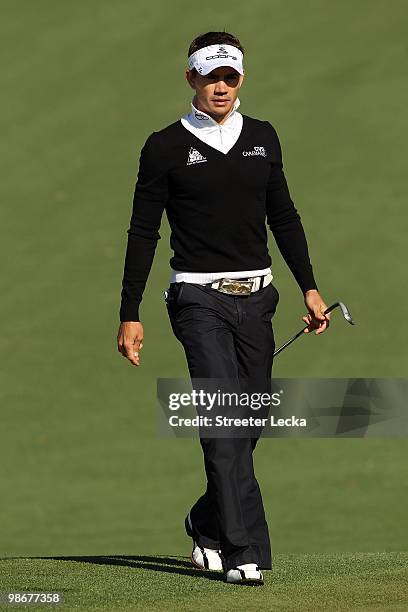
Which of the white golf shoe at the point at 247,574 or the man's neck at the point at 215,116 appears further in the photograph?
the man's neck at the point at 215,116

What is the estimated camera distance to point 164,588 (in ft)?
25.1

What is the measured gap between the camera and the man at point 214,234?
7914mm

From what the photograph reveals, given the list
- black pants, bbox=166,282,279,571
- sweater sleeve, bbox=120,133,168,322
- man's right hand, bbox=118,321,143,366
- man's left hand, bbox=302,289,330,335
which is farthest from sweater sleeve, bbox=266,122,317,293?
man's right hand, bbox=118,321,143,366

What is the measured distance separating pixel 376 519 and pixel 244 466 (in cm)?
524

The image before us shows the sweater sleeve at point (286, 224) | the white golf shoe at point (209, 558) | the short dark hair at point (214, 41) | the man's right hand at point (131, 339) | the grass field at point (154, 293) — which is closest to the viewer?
the man's right hand at point (131, 339)

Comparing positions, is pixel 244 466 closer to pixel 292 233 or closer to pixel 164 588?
pixel 164 588

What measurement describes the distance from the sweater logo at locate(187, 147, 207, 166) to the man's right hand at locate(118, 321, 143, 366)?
79cm

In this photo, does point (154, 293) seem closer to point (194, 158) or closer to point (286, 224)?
point (286, 224)

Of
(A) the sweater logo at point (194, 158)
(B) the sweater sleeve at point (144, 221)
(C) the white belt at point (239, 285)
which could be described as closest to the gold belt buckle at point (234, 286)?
(C) the white belt at point (239, 285)

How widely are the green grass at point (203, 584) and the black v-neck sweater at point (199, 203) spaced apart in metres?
1.26

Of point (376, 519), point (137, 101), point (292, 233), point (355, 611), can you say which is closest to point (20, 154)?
point (137, 101)

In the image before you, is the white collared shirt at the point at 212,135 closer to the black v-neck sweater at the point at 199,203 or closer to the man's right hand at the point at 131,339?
the black v-neck sweater at the point at 199,203

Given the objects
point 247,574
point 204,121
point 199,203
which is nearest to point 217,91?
point 204,121

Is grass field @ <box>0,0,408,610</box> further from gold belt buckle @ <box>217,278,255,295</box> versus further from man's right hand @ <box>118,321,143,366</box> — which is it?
gold belt buckle @ <box>217,278,255,295</box>
